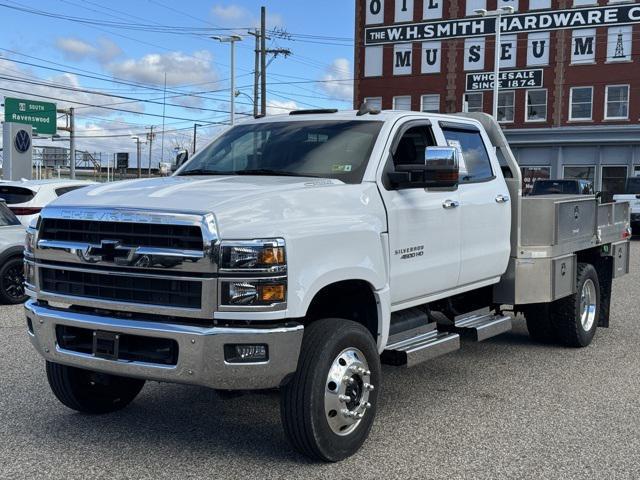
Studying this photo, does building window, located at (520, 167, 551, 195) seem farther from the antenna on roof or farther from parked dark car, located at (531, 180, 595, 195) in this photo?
the antenna on roof

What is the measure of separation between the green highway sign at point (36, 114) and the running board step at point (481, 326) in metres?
37.7

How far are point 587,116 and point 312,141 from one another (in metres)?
36.4

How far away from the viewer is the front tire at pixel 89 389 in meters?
4.89

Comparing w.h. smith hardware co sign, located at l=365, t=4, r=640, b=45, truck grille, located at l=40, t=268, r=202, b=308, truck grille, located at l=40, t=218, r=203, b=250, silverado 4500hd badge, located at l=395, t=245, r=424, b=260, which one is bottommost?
truck grille, located at l=40, t=268, r=202, b=308

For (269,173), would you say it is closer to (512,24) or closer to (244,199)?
(244,199)

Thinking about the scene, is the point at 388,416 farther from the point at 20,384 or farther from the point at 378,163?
the point at 20,384

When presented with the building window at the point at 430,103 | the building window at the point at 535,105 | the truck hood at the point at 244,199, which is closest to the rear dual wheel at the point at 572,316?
the truck hood at the point at 244,199

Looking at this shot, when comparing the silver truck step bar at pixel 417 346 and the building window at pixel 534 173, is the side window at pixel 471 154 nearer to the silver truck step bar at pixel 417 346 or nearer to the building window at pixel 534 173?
the silver truck step bar at pixel 417 346

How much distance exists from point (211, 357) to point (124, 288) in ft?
2.20

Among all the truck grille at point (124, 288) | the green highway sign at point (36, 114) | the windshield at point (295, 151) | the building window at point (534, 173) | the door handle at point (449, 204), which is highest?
the green highway sign at point (36, 114)

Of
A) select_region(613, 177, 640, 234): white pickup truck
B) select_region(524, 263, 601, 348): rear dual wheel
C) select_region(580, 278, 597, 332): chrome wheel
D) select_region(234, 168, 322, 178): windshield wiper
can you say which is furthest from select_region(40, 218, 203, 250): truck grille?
select_region(613, 177, 640, 234): white pickup truck

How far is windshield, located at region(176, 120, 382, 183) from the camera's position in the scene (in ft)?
16.3

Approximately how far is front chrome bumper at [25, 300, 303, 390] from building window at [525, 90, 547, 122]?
3826 cm

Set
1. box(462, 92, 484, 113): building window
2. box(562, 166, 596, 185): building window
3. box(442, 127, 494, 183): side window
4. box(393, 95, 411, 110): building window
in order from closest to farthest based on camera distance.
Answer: box(442, 127, 494, 183): side window, box(562, 166, 596, 185): building window, box(462, 92, 484, 113): building window, box(393, 95, 411, 110): building window
